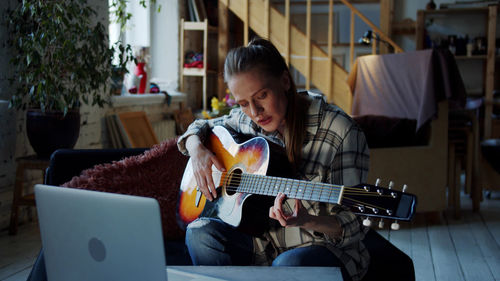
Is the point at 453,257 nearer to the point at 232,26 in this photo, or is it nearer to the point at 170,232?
the point at 170,232

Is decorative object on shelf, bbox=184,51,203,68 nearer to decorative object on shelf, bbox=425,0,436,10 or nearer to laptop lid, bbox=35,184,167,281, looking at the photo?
decorative object on shelf, bbox=425,0,436,10

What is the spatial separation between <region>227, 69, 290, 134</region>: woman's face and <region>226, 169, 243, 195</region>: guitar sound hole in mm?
158

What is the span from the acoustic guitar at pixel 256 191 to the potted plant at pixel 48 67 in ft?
5.31

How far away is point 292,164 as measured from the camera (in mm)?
1499

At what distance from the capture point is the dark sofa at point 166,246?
1.63 m

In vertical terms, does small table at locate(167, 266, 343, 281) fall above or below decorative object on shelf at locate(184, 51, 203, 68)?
below

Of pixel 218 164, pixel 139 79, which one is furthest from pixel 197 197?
pixel 139 79

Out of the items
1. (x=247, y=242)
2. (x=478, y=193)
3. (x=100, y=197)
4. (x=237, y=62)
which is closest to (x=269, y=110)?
(x=237, y=62)

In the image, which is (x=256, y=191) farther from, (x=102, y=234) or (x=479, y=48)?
(x=479, y=48)

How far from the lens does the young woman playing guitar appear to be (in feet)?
4.77

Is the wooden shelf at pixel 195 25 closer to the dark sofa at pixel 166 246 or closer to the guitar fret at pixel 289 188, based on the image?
the dark sofa at pixel 166 246

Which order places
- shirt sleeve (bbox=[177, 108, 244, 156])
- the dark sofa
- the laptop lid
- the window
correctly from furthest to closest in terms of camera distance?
the window, shirt sleeve (bbox=[177, 108, 244, 156]), the dark sofa, the laptop lid

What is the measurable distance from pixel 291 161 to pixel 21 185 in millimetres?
2239

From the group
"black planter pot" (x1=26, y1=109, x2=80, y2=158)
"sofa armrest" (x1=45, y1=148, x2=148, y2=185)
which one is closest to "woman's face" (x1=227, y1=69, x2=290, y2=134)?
"sofa armrest" (x1=45, y1=148, x2=148, y2=185)
